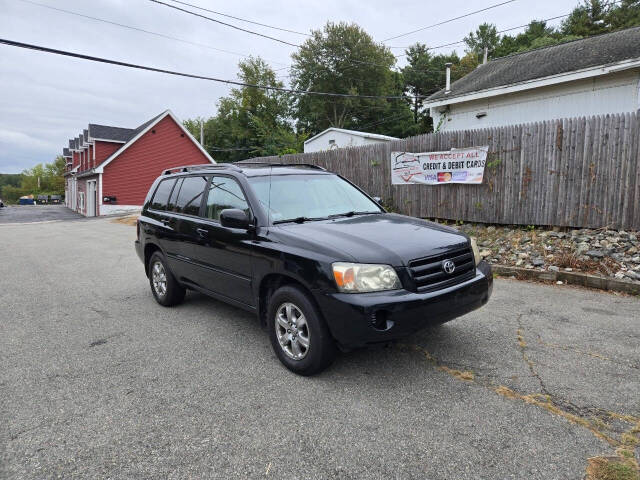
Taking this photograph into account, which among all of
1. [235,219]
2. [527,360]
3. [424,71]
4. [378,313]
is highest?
[424,71]

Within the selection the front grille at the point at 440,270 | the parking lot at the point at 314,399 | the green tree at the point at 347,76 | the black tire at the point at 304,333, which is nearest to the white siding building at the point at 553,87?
the parking lot at the point at 314,399

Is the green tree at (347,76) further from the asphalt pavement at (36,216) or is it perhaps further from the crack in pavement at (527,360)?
the crack in pavement at (527,360)

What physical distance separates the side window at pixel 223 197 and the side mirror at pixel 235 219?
0.92 feet

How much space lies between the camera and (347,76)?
44.8 metres

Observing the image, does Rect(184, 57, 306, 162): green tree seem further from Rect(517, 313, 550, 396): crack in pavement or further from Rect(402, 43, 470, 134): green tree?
Rect(517, 313, 550, 396): crack in pavement

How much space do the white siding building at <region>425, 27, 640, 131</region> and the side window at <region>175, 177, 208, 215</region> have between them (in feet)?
38.8

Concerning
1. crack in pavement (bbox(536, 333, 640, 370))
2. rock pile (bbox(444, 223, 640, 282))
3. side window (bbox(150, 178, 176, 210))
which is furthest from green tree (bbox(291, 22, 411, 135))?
crack in pavement (bbox(536, 333, 640, 370))

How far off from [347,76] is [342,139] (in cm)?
2515

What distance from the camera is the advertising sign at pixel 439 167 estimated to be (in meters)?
8.84

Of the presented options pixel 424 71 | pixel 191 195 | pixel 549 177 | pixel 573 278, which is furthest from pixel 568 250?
pixel 424 71

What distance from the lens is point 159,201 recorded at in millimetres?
5613

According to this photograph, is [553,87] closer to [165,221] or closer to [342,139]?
[342,139]

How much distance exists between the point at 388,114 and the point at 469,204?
39.0 meters

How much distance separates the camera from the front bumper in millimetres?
2932
